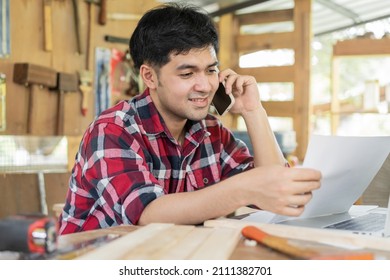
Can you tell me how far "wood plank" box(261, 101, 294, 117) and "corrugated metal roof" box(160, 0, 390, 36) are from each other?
1080mm

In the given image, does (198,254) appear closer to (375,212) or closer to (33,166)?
(375,212)

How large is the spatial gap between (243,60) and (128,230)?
17.5 feet

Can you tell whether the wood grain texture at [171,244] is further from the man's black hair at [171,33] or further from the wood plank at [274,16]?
the wood plank at [274,16]

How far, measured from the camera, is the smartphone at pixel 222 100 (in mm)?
1895

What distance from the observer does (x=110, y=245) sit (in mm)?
924

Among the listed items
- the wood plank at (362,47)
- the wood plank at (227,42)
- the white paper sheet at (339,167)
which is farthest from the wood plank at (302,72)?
the white paper sheet at (339,167)

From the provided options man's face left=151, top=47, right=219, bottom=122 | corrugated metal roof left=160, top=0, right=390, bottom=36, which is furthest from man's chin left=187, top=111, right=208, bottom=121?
corrugated metal roof left=160, top=0, right=390, bottom=36

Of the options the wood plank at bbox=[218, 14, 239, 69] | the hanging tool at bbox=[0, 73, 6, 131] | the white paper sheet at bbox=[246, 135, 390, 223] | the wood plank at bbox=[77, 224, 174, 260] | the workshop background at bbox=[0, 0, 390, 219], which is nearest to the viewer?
the wood plank at bbox=[77, 224, 174, 260]

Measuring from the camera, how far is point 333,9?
643 cm

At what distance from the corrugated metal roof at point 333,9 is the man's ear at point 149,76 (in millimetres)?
3714

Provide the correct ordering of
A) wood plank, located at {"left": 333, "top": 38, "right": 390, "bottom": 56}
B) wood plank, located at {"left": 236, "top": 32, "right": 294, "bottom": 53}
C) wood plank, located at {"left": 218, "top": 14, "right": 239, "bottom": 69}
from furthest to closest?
wood plank, located at {"left": 218, "top": 14, "right": 239, "bottom": 69}, wood plank, located at {"left": 236, "top": 32, "right": 294, "bottom": 53}, wood plank, located at {"left": 333, "top": 38, "right": 390, "bottom": 56}

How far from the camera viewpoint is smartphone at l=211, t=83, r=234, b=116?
6.22 ft

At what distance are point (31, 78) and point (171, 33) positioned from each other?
6.74 feet

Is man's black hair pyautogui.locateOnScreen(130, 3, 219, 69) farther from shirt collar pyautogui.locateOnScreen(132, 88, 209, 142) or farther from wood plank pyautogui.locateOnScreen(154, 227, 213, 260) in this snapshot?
wood plank pyautogui.locateOnScreen(154, 227, 213, 260)
